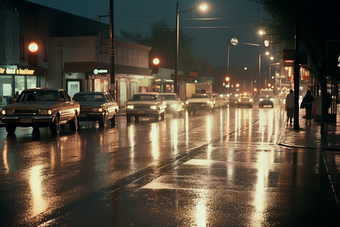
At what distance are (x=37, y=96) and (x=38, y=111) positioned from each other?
1733 mm

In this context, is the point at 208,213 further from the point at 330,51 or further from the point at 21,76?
the point at 21,76

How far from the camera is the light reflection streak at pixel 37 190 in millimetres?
6914

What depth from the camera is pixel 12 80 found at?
135 ft

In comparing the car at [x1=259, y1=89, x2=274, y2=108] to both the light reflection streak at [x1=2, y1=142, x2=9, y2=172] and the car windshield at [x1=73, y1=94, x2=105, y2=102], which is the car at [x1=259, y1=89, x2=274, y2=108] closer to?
the car windshield at [x1=73, y1=94, x2=105, y2=102]

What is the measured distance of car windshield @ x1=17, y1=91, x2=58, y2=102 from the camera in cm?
1982

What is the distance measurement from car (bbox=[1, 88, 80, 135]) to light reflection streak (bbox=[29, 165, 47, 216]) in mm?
7724

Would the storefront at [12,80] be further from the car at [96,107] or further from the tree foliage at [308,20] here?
the tree foliage at [308,20]

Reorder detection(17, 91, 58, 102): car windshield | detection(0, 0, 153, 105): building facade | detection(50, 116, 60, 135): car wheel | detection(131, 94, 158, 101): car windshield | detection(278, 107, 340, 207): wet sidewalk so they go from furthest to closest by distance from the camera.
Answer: detection(0, 0, 153, 105): building facade < detection(131, 94, 158, 101): car windshield < detection(17, 91, 58, 102): car windshield < detection(50, 116, 60, 135): car wheel < detection(278, 107, 340, 207): wet sidewalk

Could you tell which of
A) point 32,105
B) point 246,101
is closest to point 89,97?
point 32,105

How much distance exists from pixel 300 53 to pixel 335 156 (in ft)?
30.6

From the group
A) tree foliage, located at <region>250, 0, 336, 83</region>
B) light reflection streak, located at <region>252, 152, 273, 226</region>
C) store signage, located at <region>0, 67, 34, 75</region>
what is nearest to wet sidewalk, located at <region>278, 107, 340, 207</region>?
light reflection streak, located at <region>252, 152, 273, 226</region>

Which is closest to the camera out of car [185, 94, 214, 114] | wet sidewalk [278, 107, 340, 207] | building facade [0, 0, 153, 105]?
wet sidewalk [278, 107, 340, 207]

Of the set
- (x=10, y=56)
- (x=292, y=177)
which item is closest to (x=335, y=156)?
(x=292, y=177)

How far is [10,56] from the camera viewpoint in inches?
1556
